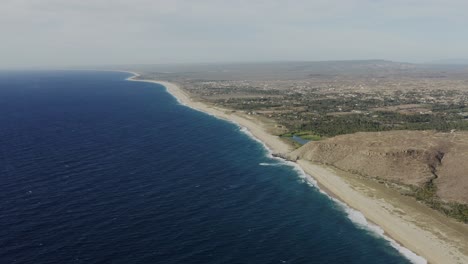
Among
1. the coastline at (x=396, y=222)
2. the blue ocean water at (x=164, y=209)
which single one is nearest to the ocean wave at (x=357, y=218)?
the coastline at (x=396, y=222)

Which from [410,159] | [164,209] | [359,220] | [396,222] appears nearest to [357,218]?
[359,220]

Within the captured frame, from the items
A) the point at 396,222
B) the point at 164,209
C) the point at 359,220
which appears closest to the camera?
the point at 396,222

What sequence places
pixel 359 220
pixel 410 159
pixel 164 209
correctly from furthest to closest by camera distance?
1. pixel 410 159
2. pixel 359 220
3. pixel 164 209

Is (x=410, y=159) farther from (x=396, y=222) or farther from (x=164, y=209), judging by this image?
(x=164, y=209)

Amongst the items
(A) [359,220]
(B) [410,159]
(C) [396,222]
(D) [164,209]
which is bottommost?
(A) [359,220]

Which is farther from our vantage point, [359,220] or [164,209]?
[359,220]

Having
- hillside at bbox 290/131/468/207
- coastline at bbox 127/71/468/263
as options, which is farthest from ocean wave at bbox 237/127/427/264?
hillside at bbox 290/131/468/207

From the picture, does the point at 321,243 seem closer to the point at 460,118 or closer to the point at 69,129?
the point at 69,129

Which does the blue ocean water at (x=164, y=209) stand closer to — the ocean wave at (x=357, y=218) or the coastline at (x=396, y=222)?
the ocean wave at (x=357, y=218)

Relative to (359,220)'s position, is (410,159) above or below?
above
